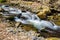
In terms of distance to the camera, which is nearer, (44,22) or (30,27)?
(30,27)

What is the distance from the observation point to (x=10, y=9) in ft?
51.7

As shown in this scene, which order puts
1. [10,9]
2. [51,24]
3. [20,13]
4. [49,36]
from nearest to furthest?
[49,36]
[51,24]
[20,13]
[10,9]

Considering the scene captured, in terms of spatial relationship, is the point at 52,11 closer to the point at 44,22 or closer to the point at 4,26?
the point at 44,22

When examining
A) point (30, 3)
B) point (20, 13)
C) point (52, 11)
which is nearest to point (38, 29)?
point (20, 13)

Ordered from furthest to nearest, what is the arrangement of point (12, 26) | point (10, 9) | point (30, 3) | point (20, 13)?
1. point (30, 3)
2. point (10, 9)
3. point (20, 13)
4. point (12, 26)

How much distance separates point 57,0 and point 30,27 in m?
7.60

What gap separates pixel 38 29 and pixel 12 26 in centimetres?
152

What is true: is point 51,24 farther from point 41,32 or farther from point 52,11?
point 52,11

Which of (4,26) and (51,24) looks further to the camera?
(51,24)

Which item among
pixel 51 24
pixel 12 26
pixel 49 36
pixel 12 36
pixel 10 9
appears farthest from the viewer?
pixel 10 9

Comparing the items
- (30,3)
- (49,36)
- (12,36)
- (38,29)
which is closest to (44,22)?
(38,29)

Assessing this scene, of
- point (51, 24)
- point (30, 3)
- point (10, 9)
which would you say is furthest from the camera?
point (30, 3)

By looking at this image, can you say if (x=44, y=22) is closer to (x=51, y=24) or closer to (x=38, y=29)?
(x=51, y=24)

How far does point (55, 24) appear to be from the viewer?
1286cm
